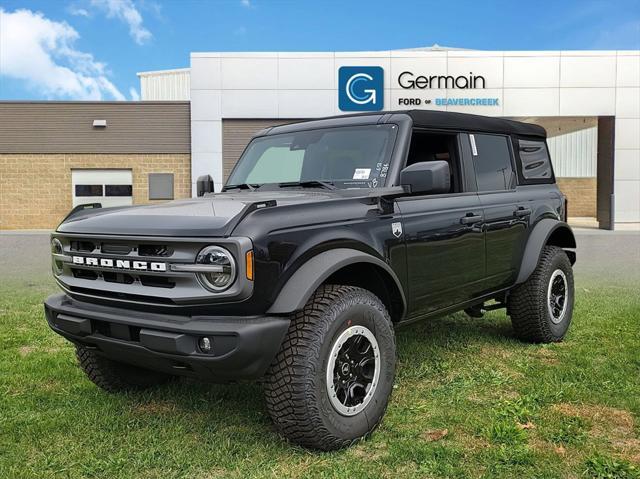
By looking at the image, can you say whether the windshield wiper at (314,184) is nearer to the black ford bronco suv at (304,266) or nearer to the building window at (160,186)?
the black ford bronco suv at (304,266)

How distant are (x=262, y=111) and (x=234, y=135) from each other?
1.35 m

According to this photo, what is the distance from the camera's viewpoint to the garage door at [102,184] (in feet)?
75.6

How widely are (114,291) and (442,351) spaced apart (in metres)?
3.05

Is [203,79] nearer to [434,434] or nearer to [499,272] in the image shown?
[499,272]

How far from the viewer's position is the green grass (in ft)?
10.0

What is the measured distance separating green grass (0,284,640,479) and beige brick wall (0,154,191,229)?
1816 centimetres

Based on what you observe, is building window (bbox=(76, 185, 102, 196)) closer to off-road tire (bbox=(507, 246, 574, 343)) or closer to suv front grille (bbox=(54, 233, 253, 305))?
off-road tire (bbox=(507, 246, 574, 343))

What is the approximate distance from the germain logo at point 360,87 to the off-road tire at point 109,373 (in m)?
18.5

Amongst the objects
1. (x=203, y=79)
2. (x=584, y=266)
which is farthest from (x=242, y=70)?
(x=584, y=266)

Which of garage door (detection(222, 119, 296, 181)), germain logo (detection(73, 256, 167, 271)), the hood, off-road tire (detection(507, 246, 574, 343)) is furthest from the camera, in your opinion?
garage door (detection(222, 119, 296, 181))

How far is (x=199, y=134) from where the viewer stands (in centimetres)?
2202

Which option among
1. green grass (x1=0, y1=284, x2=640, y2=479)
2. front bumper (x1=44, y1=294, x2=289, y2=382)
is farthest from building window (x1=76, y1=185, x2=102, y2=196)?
front bumper (x1=44, y1=294, x2=289, y2=382)

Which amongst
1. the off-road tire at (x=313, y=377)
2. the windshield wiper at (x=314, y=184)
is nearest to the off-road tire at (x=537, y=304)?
the windshield wiper at (x=314, y=184)

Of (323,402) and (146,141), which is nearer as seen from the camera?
(323,402)
